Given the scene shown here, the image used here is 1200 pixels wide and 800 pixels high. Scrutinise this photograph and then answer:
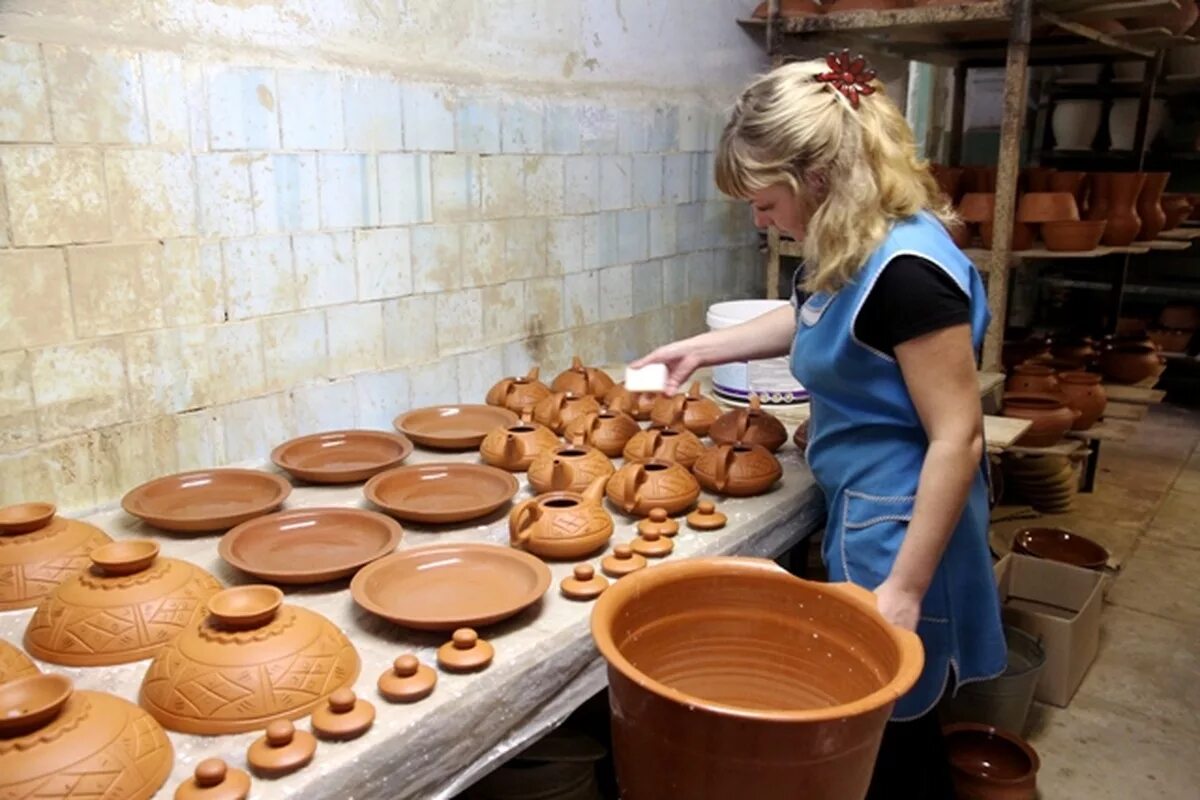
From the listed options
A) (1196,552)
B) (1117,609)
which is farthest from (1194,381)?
(1117,609)

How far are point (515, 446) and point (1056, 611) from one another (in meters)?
1.88

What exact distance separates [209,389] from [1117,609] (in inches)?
115

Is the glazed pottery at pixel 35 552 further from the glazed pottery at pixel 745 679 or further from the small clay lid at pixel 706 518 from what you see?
the small clay lid at pixel 706 518

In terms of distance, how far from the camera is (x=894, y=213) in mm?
1432

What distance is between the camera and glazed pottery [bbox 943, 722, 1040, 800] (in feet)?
6.93

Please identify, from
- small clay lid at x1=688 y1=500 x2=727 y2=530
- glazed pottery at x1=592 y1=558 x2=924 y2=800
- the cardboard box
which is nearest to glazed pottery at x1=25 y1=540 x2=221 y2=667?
Result: glazed pottery at x1=592 y1=558 x2=924 y2=800

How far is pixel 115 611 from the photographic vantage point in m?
1.23

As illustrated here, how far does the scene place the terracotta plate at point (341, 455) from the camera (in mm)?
1890

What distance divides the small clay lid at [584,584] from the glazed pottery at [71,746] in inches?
23.7

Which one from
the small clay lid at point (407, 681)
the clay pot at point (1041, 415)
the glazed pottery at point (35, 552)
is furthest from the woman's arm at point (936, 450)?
the clay pot at point (1041, 415)

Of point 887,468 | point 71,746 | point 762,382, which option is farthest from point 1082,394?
point 71,746

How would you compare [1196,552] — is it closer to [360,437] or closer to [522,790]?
[522,790]

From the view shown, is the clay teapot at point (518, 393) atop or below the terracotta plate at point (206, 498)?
atop

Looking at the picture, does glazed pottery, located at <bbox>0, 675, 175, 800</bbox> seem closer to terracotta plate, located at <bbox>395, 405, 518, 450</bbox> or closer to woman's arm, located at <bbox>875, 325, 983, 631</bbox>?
woman's arm, located at <bbox>875, 325, 983, 631</bbox>
